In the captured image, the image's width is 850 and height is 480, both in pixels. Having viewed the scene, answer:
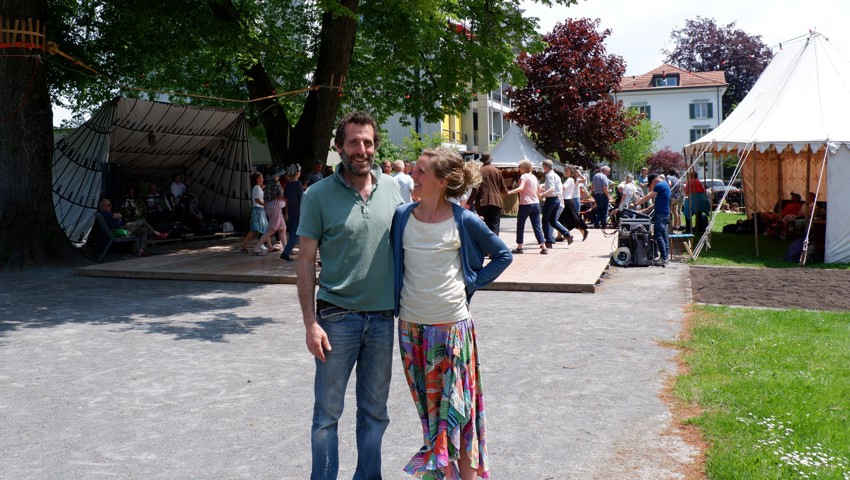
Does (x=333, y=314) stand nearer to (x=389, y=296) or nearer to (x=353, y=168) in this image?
(x=389, y=296)

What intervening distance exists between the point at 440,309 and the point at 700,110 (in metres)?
76.0

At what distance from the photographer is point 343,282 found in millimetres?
3682

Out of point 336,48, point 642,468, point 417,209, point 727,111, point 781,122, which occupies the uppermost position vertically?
point 727,111

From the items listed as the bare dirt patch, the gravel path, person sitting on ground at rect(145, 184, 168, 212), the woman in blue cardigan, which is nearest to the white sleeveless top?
the woman in blue cardigan

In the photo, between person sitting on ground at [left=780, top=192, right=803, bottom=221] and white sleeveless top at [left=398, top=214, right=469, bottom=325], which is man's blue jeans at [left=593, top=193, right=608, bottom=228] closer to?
person sitting on ground at [left=780, top=192, right=803, bottom=221]

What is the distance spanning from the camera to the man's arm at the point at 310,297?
3.62 metres

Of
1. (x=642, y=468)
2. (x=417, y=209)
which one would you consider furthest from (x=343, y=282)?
(x=642, y=468)

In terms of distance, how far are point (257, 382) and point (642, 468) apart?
3056mm

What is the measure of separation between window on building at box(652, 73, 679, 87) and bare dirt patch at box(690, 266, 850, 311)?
6569 cm

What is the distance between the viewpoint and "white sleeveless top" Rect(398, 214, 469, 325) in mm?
3723

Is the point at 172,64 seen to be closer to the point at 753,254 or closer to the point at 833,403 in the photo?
the point at 753,254

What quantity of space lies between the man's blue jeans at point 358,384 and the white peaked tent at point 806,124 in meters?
12.4

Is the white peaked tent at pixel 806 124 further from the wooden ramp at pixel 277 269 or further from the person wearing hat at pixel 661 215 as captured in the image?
the wooden ramp at pixel 277 269

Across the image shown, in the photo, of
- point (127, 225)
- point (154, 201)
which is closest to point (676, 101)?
point (154, 201)
